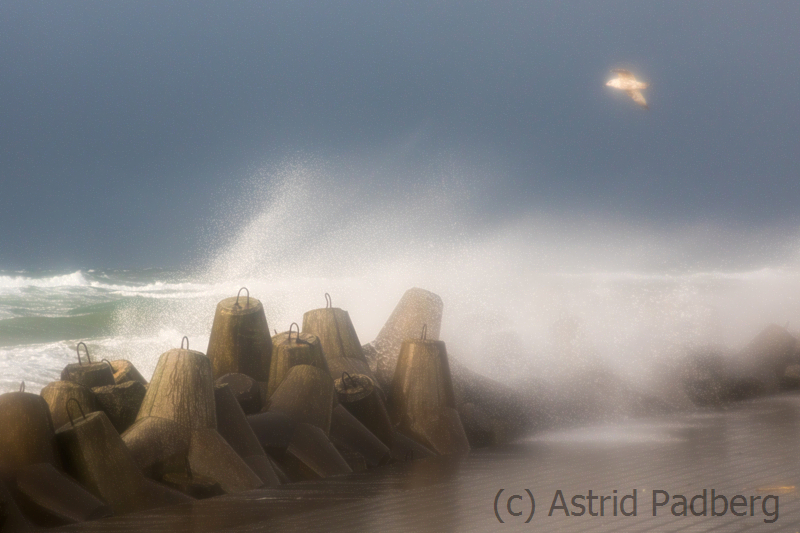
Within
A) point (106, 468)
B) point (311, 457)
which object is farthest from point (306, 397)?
point (106, 468)

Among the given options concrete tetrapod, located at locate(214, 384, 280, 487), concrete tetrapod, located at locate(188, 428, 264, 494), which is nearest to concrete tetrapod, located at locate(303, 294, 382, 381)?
concrete tetrapod, located at locate(214, 384, 280, 487)

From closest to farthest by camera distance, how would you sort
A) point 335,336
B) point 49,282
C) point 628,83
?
point 335,336 < point 628,83 < point 49,282

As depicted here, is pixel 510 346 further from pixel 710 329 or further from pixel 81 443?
pixel 81 443

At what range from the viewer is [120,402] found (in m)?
5.14

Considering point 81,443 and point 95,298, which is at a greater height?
point 95,298

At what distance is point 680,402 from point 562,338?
6.84 ft

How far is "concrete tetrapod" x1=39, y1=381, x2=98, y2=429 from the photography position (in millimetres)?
4754

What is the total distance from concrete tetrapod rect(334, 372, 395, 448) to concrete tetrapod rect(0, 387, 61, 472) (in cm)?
229

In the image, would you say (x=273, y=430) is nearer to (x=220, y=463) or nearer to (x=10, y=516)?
(x=220, y=463)

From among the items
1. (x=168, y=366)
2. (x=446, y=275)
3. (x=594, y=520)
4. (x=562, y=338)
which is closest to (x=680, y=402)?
(x=562, y=338)

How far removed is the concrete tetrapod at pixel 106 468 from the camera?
13.4 feet

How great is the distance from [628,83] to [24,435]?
6.21 m

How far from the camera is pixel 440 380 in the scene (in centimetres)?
627

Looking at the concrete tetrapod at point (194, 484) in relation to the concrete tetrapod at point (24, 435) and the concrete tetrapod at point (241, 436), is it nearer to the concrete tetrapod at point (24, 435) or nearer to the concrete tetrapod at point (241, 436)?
the concrete tetrapod at point (241, 436)
